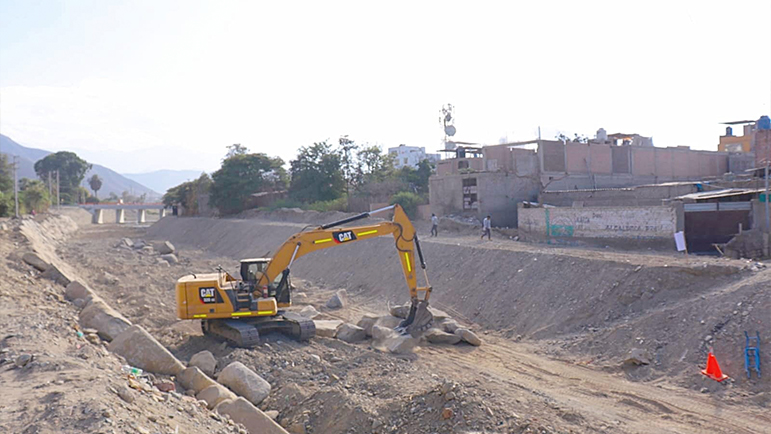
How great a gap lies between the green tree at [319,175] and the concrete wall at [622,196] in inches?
1002

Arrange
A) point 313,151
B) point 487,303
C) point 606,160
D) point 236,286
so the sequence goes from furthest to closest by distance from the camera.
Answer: point 313,151, point 606,160, point 487,303, point 236,286

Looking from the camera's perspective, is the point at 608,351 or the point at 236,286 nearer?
the point at 608,351

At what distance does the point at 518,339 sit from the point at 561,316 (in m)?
1.27

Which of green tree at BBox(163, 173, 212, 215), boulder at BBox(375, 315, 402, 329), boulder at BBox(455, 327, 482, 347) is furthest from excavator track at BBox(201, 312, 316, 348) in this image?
green tree at BBox(163, 173, 212, 215)

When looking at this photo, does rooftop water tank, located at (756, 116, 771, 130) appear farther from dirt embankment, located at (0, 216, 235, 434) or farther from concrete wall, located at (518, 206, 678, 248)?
dirt embankment, located at (0, 216, 235, 434)

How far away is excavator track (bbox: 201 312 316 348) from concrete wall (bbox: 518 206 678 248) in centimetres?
1303

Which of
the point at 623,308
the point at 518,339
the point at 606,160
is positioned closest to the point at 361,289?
the point at 518,339

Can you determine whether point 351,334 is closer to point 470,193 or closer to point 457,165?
point 470,193

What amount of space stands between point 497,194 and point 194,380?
24.1m

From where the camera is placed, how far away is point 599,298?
54.1ft

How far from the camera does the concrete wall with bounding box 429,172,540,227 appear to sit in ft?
111

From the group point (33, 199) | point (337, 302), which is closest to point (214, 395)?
point (337, 302)

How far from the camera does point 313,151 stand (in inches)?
2210

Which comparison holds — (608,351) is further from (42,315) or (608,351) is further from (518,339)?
(42,315)
